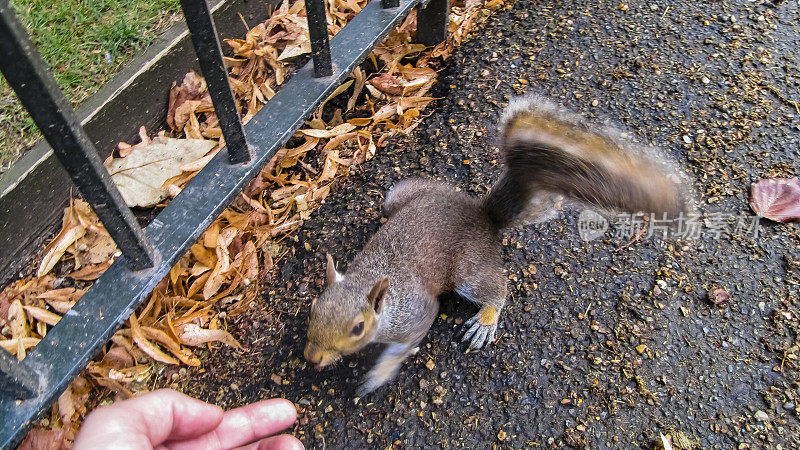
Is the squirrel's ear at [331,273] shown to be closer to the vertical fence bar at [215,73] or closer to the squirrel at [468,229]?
the squirrel at [468,229]

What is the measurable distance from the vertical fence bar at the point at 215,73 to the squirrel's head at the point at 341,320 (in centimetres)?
57

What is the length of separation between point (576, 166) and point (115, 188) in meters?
1.34

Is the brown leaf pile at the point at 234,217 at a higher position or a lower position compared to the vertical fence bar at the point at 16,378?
lower

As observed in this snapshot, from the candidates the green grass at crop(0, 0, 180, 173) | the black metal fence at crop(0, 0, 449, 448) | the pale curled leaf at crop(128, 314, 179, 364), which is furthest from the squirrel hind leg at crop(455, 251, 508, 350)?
the green grass at crop(0, 0, 180, 173)

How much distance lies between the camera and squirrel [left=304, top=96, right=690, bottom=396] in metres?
1.73

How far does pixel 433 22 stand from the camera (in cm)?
288

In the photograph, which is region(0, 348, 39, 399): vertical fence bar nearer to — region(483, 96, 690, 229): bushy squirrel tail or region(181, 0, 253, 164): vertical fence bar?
region(181, 0, 253, 164): vertical fence bar

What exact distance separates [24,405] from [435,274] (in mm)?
1346

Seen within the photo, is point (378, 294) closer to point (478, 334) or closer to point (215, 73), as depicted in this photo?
point (478, 334)

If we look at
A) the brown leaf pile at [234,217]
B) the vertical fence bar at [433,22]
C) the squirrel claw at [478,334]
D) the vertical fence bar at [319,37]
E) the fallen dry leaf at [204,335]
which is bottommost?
the squirrel claw at [478,334]

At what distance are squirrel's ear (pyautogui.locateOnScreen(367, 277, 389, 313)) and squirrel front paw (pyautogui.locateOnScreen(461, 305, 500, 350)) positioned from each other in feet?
1.20

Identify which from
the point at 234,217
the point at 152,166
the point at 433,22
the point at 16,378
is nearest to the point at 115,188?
the point at 16,378

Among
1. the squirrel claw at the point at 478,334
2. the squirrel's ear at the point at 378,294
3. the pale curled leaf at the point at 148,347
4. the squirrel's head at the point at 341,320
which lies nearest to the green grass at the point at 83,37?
the pale curled leaf at the point at 148,347

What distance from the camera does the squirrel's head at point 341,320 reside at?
6.16 ft
